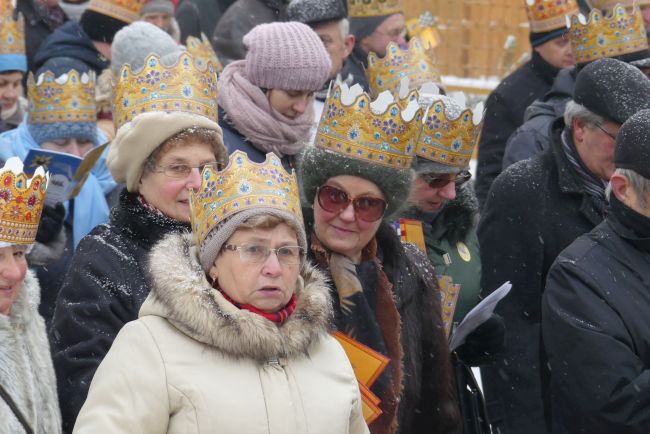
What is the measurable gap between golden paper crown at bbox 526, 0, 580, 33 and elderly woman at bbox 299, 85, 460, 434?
138 inches

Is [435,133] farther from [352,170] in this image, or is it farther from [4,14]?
[4,14]

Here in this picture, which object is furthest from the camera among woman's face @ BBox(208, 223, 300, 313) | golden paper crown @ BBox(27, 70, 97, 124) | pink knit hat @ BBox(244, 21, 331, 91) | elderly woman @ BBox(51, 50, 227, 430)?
golden paper crown @ BBox(27, 70, 97, 124)

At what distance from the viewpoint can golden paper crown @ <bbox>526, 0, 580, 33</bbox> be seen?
866 centimetres

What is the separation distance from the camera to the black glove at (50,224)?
5.75 meters

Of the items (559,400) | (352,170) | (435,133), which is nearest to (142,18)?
(435,133)

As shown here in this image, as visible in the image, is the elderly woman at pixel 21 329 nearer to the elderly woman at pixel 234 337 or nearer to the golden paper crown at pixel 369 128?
the elderly woman at pixel 234 337

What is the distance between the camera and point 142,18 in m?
8.73

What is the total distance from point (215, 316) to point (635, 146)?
191 cm

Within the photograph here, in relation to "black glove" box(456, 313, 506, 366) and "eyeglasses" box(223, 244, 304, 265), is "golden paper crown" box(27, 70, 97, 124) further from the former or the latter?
"eyeglasses" box(223, 244, 304, 265)

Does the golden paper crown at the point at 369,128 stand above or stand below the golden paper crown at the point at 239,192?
below

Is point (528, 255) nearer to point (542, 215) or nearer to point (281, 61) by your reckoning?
point (542, 215)

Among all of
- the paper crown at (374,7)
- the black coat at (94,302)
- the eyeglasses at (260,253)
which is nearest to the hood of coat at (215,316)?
the eyeglasses at (260,253)

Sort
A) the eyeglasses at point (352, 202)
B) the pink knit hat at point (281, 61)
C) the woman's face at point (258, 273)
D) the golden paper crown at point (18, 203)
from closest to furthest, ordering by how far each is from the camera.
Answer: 1. the woman's face at point (258, 273)
2. the golden paper crown at point (18, 203)
3. the eyeglasses at point (352, 202)
4. the pink knit hat at point (281, 61)

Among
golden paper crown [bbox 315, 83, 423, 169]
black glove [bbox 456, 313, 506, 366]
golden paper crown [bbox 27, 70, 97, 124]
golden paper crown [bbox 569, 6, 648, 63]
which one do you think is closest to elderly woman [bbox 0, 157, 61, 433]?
golden paper crown [bbox 315, 83, 423, 169]
